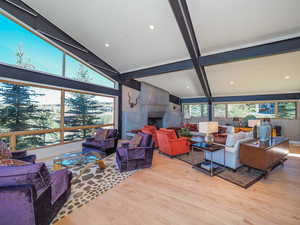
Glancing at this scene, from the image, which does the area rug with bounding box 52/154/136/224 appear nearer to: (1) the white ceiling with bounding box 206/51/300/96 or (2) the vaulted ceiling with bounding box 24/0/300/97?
(2) the vaulted ceiling with bounding box 24/0/300/97

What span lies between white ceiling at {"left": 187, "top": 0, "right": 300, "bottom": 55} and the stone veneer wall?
13.7 ft

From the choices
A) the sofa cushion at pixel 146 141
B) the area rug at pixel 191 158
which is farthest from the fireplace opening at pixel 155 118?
the sofa cushion at pixel 146 141

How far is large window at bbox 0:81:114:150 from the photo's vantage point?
349 centimetres

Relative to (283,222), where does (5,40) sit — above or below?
above

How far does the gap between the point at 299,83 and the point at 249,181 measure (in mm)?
5891

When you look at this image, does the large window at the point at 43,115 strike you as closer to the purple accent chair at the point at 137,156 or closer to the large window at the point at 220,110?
the purple accent chair at the point at 137,156

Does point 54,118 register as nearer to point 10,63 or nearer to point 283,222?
point 10,63

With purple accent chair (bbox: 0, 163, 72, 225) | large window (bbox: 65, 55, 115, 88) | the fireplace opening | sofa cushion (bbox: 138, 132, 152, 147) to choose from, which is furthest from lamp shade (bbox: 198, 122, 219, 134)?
the fireplace opening

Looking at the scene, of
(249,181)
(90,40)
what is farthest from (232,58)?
(90,40)

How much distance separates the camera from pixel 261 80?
5.86 metres

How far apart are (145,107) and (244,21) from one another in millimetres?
5366

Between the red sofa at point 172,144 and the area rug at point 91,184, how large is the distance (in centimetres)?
146

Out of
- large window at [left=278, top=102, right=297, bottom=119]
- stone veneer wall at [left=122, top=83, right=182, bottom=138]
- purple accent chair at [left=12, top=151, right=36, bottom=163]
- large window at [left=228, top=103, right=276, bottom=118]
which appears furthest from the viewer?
large window at [left=228, top=103, right=276, bottom=118]

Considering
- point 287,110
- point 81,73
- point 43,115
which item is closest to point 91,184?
point 43,115
